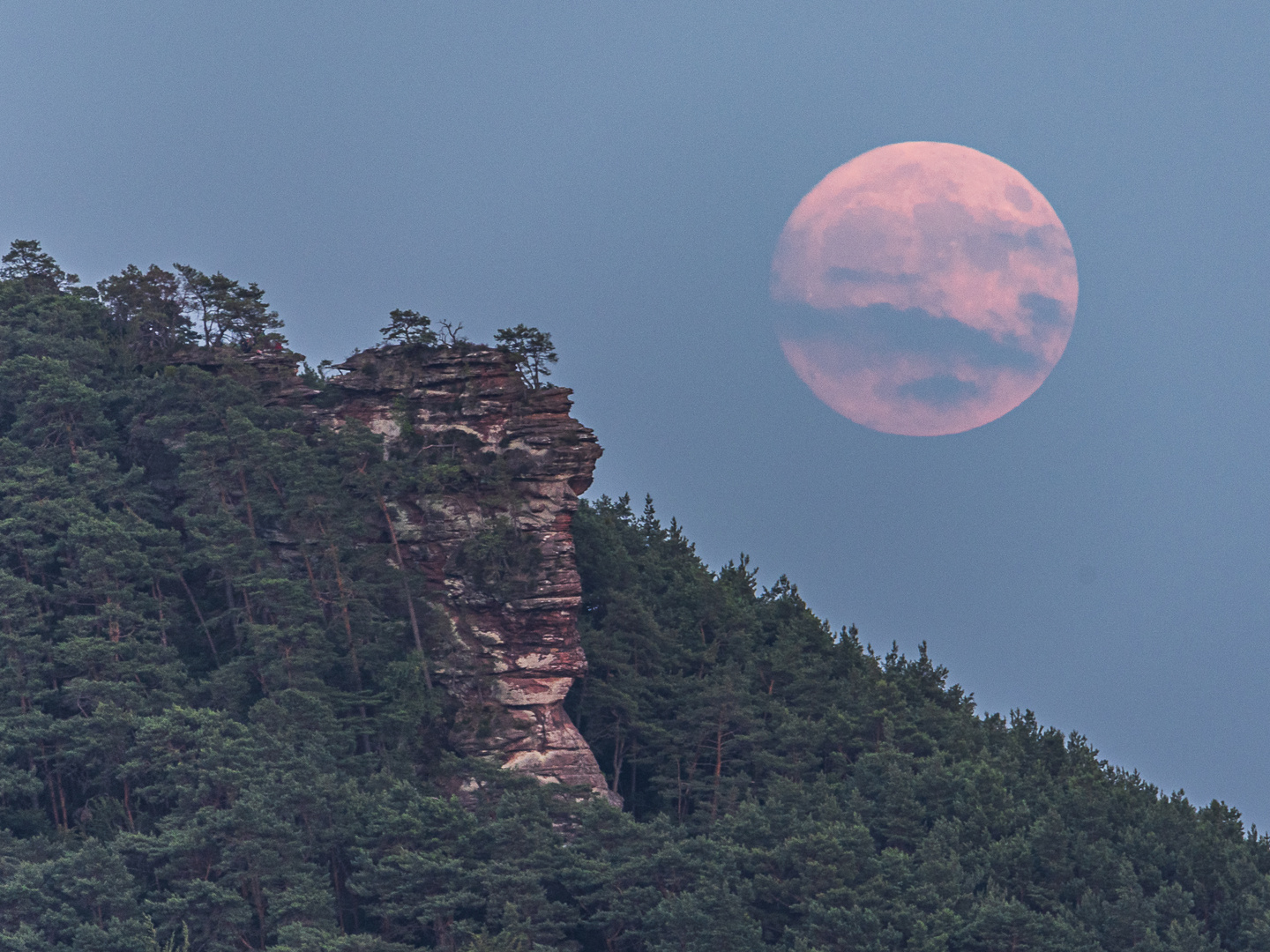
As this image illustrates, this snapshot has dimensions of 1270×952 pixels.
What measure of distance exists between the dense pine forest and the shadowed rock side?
4.52 ft

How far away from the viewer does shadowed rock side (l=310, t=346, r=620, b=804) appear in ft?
184

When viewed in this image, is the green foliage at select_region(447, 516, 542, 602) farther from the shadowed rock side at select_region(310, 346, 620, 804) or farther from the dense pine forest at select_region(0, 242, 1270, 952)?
the dense pine forest at select_region(0, 242, 1270, 952)

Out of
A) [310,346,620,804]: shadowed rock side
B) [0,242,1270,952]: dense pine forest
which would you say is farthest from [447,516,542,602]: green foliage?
[0,242,1270,952]: dense pine forest

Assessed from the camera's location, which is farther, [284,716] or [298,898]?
[284,716]

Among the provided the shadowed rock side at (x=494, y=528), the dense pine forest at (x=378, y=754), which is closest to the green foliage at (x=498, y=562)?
the shadowed rock side at (x=494, y=528)

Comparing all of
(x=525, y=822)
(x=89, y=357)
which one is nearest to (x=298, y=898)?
(x=525, y=822)

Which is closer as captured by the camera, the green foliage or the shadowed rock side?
the shadowed rock side

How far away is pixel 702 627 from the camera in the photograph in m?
64.1

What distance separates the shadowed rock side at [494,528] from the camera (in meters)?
56.1

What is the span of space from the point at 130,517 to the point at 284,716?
11.7m

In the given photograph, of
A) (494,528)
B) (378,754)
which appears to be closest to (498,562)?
(494,528)

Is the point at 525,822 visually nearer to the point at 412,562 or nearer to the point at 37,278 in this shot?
the point at 412,562

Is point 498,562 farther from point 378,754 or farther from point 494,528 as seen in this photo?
point 378,754

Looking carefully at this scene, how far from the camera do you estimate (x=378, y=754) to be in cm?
5331
